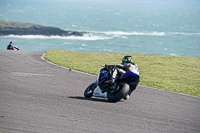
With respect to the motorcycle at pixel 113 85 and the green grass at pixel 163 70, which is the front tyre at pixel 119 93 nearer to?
the motorcycle at pixel 113 85

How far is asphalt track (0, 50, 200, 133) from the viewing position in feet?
23.9

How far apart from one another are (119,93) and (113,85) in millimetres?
438

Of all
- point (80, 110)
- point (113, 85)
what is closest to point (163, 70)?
point (113, 85)

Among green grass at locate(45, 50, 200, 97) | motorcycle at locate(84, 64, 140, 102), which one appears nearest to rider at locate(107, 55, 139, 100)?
motorcycle at locate(84, 64, 140, 102)

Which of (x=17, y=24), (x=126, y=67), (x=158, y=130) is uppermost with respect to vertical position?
(x=17, y=24)

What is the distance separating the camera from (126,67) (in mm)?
9938

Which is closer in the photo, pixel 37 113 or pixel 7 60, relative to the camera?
pixel 37 113

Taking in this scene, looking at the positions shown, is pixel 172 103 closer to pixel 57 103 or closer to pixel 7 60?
pixel 57 103

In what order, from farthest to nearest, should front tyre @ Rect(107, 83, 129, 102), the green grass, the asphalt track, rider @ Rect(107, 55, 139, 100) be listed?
the green grass → rider @ Rect(107, 55, 139, 100) → front tyre @ Rect(107, 83, 129, 102) → the asphalt track

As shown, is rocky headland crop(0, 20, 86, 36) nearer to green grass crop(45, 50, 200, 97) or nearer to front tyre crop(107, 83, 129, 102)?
green grass crop(45, 50, 200, 97)

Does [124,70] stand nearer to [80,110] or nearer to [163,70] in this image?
[80,110]

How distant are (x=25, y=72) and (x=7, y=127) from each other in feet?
30.1

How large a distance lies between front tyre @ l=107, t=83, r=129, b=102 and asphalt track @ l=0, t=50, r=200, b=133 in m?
0.22

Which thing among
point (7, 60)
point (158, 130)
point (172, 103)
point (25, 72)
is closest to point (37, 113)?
point (158, 130)
